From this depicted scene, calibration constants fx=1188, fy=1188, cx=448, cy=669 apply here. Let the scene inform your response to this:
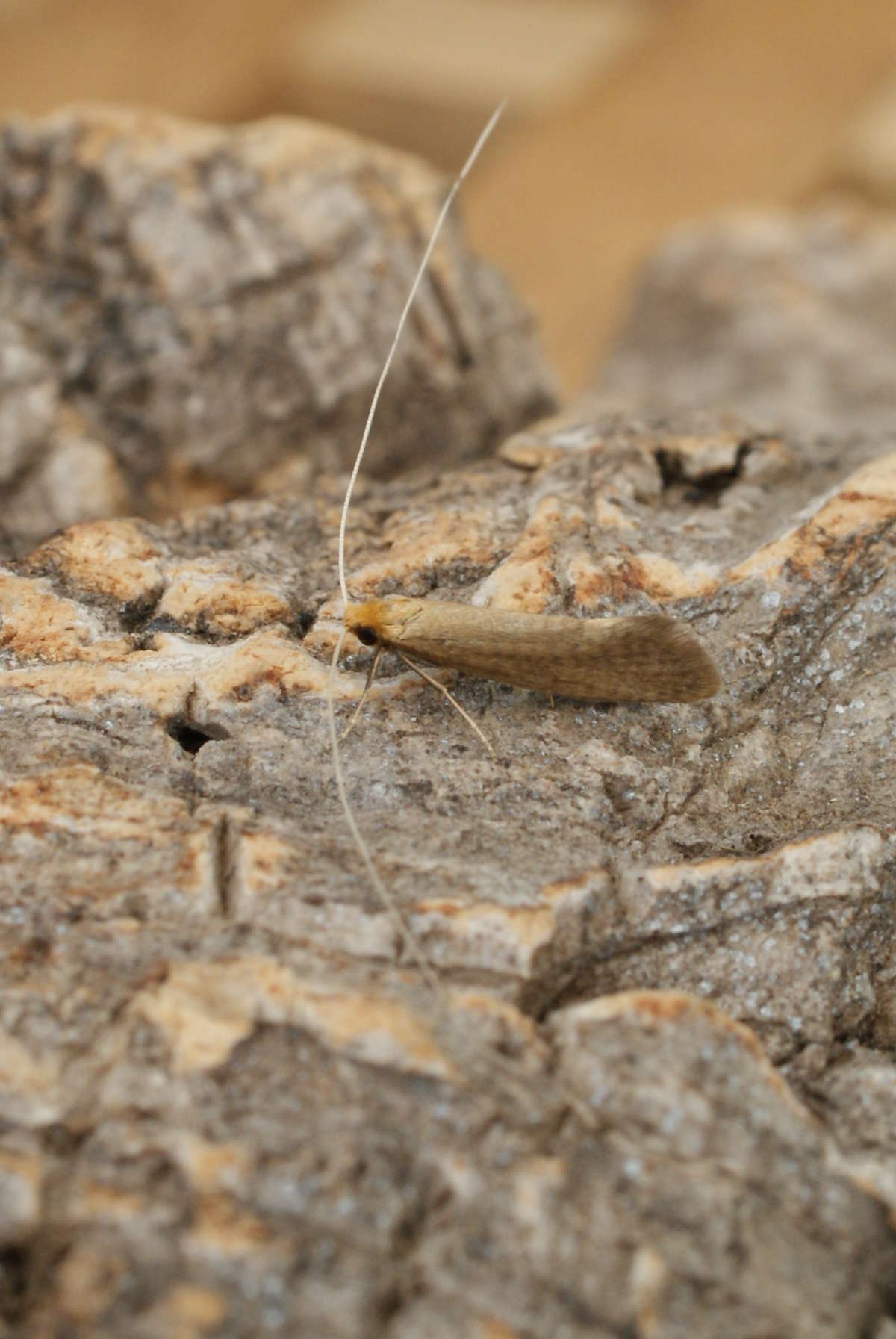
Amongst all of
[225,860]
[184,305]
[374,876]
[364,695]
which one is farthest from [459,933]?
[184,305]

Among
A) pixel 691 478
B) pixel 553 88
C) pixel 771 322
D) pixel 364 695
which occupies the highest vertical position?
pixel 553 88

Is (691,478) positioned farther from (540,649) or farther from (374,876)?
(374,876)

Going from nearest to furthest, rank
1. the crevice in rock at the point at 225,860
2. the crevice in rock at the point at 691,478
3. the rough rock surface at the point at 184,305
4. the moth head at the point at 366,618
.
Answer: the crevice in rock at the point at 225,860 → the moth head at the point at 366,618 → the crevice in rock at the point at 691,478 → the rough rock surface at the point at 184,305

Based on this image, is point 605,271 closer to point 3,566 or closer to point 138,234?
point 138,234

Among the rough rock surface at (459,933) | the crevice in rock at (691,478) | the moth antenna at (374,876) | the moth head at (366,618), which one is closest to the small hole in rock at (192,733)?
the rough rock surface at (459,933)

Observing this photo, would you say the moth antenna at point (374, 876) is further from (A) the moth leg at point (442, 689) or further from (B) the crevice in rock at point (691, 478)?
(B) the crevice in rock at point (691, 478)
